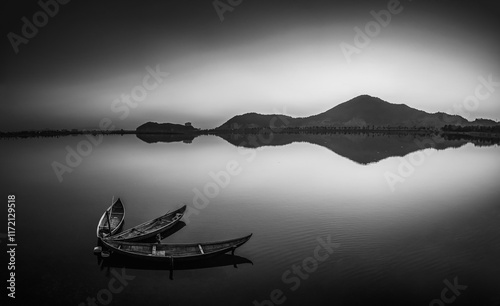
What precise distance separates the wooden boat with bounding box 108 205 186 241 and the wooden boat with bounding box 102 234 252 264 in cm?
115

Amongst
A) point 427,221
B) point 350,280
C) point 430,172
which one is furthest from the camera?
point 430,172

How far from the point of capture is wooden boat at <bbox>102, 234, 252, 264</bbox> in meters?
15.4

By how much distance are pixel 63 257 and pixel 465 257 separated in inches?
929

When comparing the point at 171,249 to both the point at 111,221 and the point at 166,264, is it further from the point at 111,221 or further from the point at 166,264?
the point at 111,221

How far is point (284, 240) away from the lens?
19359 millimetres

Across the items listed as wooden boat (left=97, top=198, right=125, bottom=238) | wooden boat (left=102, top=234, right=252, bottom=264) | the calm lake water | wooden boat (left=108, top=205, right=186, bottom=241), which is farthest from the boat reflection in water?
wooden boat (left=97, top=198, right=125, bottom=238)

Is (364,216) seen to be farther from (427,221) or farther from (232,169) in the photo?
(232,169)

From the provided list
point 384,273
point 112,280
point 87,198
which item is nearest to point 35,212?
point 87,198

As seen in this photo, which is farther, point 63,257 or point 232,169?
point 232,169

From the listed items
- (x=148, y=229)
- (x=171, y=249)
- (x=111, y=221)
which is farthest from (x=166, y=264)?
(x=111, y=221)

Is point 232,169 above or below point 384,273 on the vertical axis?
above

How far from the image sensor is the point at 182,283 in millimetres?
14320

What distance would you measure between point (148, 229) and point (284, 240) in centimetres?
930

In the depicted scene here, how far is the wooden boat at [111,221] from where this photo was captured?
61.6ft
